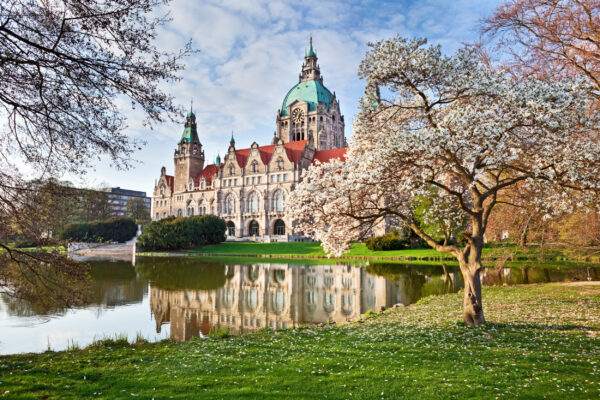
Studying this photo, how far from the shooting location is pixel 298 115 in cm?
7906

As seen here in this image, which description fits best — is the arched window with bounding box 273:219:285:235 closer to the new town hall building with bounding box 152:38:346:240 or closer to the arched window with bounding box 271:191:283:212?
the new town hall building with bounding box 152:38:346:240

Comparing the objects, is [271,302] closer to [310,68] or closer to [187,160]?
[187,160]

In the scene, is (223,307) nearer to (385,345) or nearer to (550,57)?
(385,345)

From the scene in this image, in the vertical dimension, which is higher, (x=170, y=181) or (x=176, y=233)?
(x=170, y=181)

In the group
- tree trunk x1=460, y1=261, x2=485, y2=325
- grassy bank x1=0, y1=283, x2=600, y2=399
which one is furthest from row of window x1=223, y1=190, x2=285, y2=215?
tree trunk x1=460, y1=261, x2=485, y2=325

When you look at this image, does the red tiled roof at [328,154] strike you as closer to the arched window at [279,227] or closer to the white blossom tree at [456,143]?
the arched window at [279,227]

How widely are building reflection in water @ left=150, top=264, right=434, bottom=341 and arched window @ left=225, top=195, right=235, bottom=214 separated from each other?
48.3 metres

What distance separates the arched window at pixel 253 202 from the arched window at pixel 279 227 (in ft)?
15.1

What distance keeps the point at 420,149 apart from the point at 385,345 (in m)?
3.97

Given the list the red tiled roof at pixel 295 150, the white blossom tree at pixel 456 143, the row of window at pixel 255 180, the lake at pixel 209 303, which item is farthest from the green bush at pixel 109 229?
the white blossom tree at pixel 456 143

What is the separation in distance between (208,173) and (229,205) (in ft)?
34.1

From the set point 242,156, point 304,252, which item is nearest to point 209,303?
point 304,252

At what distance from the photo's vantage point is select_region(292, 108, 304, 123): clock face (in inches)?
3098

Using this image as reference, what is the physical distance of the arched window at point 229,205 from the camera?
2808 inches
